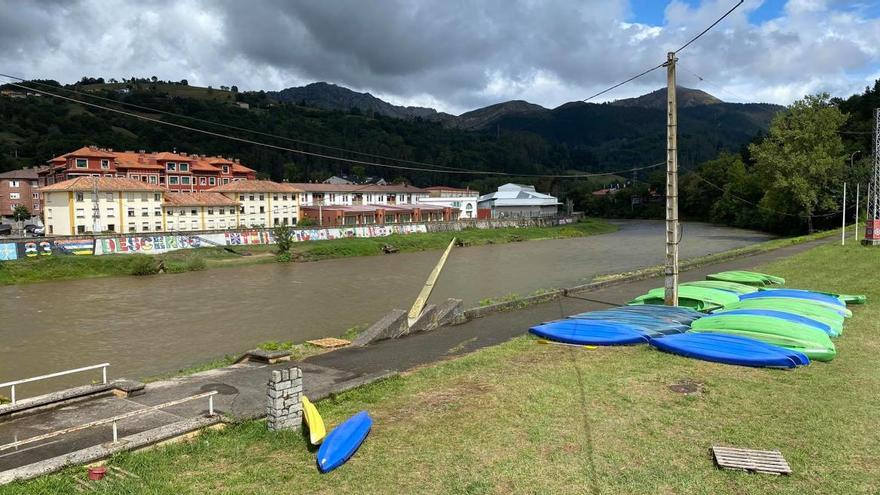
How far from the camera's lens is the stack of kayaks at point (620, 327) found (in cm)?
1138

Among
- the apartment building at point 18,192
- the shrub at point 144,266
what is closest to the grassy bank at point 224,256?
the shrub at point 144,266

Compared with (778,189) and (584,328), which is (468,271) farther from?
(778,189)

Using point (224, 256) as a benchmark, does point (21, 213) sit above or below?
above

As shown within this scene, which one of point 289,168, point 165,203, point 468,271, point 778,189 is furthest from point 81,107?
point 778,189

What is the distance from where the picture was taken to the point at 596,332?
11.8m

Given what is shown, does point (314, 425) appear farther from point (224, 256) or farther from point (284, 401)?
point (224, 256)

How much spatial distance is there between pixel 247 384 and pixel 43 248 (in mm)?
31911

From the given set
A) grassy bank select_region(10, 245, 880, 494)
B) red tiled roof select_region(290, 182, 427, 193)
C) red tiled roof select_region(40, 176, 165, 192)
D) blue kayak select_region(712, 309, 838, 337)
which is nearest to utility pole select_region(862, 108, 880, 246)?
blue kayak select_region(712, 309, 838, 337)

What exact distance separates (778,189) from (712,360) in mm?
50749

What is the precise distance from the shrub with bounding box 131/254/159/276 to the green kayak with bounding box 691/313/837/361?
103 feet

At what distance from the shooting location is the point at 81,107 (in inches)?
4606

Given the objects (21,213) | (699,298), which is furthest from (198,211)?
(699,298)

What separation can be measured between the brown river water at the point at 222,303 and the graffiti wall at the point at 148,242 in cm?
406

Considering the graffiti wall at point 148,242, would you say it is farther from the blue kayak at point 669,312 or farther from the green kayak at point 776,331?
the green kayak at point 776,331
